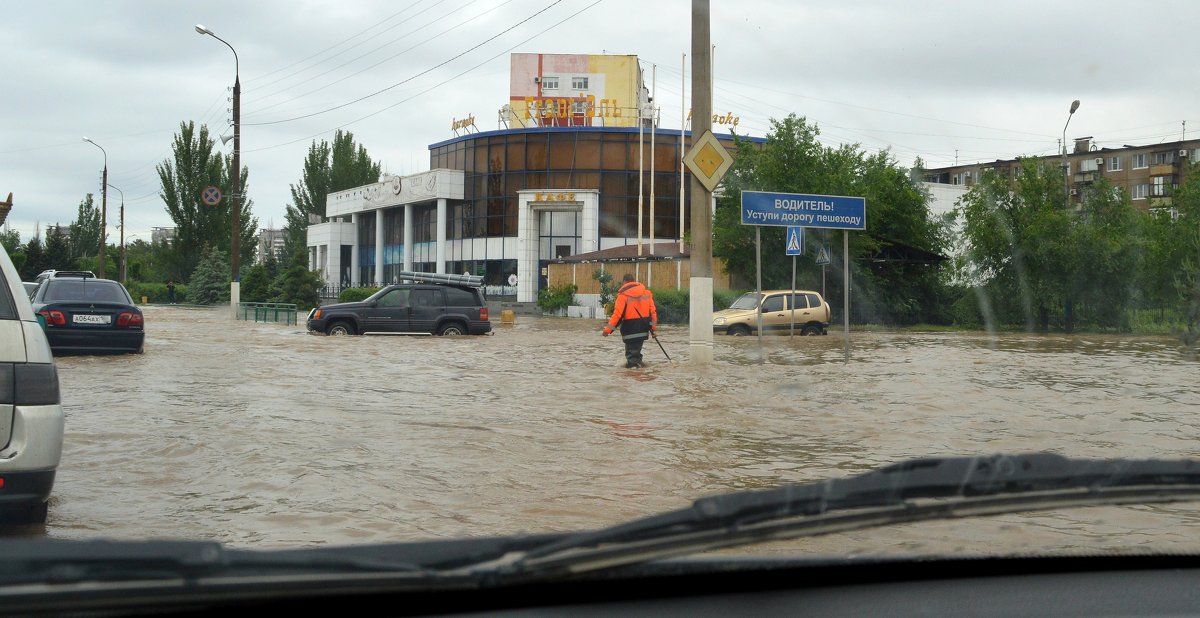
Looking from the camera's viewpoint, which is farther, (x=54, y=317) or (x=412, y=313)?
(x=412, y=313)

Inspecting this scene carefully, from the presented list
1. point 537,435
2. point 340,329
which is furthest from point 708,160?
point 340,329

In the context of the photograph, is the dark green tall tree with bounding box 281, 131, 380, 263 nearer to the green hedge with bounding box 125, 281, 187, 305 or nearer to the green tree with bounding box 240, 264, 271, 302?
the green hedge with bounding box 125, 281, 187, 305

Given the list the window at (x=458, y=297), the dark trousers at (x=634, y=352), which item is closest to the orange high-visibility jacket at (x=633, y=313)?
the dark trousers at (x=634, y=352)

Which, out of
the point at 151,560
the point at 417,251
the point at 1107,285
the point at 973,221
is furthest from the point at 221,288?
the point at 151,560

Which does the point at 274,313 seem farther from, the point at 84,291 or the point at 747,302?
the point at 84,291

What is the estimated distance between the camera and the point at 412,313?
26.0 metres

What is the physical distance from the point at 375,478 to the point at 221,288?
190 feet

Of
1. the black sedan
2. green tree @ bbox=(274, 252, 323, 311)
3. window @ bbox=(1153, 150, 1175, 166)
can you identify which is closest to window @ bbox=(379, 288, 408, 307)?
the black sedan

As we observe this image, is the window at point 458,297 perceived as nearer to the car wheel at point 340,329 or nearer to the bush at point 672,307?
the car wheel at point 340,329

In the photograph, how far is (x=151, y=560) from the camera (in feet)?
6.37

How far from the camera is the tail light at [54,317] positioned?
1664cm

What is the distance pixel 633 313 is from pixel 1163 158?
261 feet

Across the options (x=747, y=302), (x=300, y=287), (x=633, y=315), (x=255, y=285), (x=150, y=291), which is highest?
(x=255, y=285)

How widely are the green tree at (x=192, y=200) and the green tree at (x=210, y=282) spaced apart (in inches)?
242
